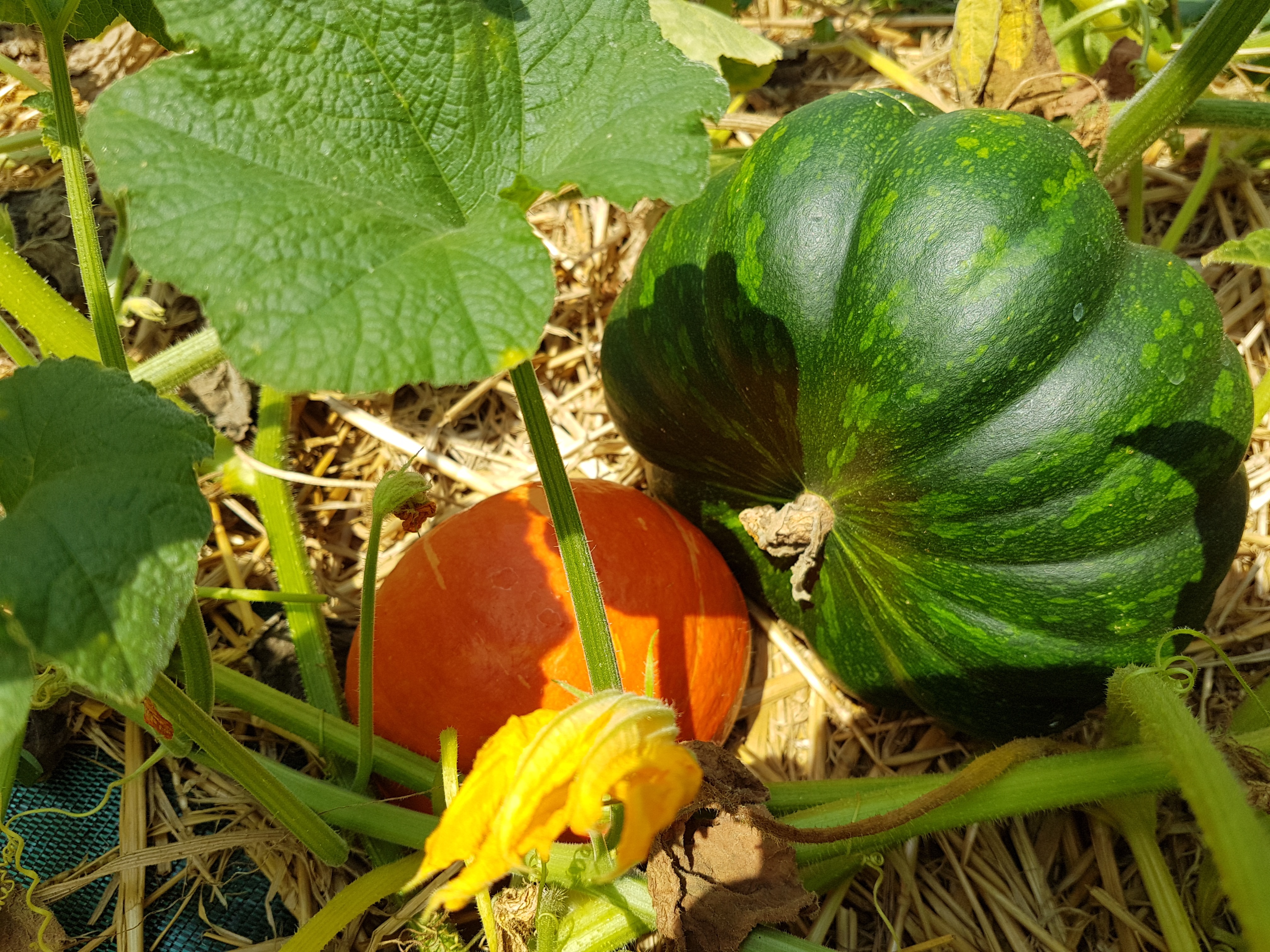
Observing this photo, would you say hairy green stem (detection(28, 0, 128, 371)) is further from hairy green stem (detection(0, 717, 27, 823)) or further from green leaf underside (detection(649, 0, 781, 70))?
green leaf underside (detection(649, 0, 781, 70))

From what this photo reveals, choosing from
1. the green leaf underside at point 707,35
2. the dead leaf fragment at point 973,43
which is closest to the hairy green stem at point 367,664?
the green leaf underside at point 707,35

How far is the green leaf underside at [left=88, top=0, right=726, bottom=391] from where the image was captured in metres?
0.79

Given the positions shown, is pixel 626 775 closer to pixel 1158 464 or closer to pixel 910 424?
pixel 910 424

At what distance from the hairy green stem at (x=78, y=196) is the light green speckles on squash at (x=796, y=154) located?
0.88 m

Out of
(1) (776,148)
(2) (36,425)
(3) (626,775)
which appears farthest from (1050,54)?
(2) (36,425)

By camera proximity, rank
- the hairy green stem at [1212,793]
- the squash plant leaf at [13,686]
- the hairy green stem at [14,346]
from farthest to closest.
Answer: the hairy green stem at [14,346] < the hairy green stem at [1212,793] < the squash plant leaf at [13,686]

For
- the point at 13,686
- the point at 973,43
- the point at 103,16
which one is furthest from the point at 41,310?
the point at 973,43

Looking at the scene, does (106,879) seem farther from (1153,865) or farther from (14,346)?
(1153,865)

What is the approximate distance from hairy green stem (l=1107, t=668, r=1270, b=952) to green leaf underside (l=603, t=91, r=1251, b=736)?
0.18 meters

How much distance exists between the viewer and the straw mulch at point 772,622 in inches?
60.5

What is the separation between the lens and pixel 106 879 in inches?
57.5

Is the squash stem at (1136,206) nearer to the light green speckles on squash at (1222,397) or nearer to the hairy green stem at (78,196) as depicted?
the light green speckles on squash at (1222,397)

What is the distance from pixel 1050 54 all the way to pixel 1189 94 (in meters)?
0.25

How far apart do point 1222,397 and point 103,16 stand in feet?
5.11
